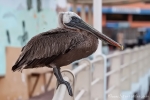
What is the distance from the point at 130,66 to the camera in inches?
272

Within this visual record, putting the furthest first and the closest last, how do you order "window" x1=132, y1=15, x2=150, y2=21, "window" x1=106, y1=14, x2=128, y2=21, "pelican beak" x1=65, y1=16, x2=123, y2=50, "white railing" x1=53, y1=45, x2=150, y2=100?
"window" x1=132, y1=15, x2=150, y2=21
"window" x1=106, y1=14, x2=128, y2=21
"white railing" x1=53, y1=45, x2=150, y2=100
"pelican beak" x1=65, y1=16, x2=123, y2=50

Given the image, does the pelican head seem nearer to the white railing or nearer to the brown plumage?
the brown plumage

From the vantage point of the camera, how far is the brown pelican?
2.12m

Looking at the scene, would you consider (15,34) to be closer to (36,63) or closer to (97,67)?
(97,67)

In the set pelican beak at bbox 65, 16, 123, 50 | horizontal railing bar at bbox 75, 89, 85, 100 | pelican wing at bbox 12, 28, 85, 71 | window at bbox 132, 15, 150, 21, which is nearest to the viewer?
pelican wing at bbox 12, 28, 85, 71

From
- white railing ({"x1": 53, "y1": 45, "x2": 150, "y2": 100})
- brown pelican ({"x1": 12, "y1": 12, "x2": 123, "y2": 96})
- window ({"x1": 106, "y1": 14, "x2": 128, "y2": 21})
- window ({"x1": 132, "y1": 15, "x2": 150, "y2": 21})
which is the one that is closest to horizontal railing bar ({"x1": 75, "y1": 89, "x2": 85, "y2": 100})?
white railing ({"x1": 53, "y1": 45, "x2": 150, "y2": 100})

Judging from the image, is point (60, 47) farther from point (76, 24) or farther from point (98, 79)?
point (98, 79)

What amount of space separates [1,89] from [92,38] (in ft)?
9.83

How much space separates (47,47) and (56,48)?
0.06 metres

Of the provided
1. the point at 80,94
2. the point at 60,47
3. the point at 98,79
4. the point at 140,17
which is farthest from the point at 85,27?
the point at 140,17

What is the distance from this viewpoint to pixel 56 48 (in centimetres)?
214

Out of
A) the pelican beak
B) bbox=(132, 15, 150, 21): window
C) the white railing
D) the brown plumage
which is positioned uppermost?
the pelican beak

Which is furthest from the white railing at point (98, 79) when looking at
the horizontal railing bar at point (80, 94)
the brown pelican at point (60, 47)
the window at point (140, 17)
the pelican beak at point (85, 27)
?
the window at point (140, 17)

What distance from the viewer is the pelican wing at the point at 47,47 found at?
83.0 inches
